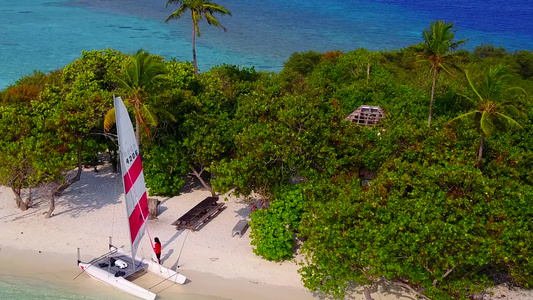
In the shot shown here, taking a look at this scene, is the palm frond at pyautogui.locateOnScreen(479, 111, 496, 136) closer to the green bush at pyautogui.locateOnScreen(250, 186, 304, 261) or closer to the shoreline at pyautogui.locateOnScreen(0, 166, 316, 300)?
the green bush at pyautogui.locateOnScreen(250, 186, 304, 261)

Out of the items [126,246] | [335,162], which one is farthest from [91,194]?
[335,162]

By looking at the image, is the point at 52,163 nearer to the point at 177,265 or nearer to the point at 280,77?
the point at 177,265

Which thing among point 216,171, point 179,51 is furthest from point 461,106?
point 179,51

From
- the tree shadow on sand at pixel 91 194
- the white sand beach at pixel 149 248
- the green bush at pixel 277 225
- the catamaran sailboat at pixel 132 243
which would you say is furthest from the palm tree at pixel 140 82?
the green bush at pixel 277 225

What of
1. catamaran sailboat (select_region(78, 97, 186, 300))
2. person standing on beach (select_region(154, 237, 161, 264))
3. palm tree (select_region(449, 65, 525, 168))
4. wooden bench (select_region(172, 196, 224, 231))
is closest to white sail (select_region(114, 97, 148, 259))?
catamaran sailboat (select_region(78, 97, 186, 300))

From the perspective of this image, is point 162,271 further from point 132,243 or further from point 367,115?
point 367,115

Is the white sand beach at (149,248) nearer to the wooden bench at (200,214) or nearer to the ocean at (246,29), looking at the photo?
the wooden bench at (200,214)
